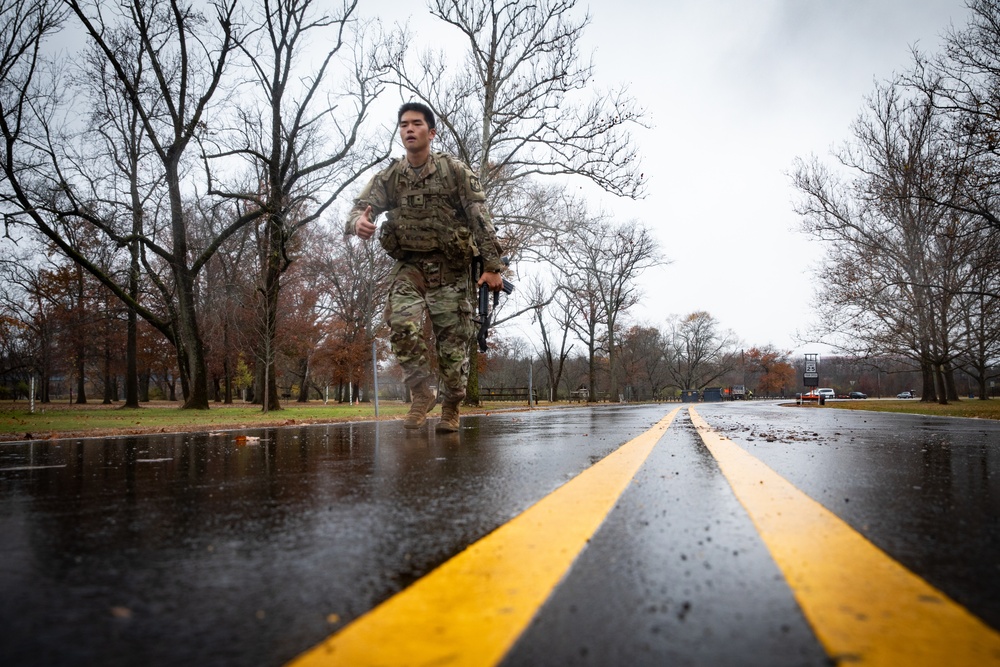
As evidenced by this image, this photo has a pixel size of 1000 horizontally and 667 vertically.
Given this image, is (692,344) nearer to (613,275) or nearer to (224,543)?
(613,275)

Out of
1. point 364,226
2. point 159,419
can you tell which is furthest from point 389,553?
point 159,419

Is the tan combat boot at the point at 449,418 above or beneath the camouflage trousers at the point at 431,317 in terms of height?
beneath

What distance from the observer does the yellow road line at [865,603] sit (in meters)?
0.91

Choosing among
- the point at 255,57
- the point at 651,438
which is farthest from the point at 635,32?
the point at 651,438

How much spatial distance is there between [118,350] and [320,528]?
42953mm

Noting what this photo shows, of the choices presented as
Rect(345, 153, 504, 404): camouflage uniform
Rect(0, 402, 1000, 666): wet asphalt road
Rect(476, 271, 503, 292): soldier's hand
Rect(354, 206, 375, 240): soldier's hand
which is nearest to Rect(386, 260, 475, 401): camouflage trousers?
Rect(345, 153, 504, 404): camouflage uniform

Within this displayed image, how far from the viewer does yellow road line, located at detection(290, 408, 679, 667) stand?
3.04 ft

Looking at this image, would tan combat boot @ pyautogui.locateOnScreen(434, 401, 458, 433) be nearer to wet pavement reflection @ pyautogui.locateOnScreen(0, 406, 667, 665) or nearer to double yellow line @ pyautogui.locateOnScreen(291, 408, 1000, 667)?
wet pavement reflection @ pyautogui.locateOnScreen(0, 406, 667, 665)

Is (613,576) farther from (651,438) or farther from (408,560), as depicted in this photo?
(651,438)

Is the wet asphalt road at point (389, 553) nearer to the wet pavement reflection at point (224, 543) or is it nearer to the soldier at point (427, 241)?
the wet pavement reflection at point (224, 543)

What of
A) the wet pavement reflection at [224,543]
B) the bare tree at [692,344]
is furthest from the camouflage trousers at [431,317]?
the bare tree at [692,344]

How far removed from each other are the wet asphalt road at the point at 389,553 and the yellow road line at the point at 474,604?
4 cm

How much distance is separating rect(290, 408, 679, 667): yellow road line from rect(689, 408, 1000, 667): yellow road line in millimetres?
496

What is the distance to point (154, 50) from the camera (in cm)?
1689
